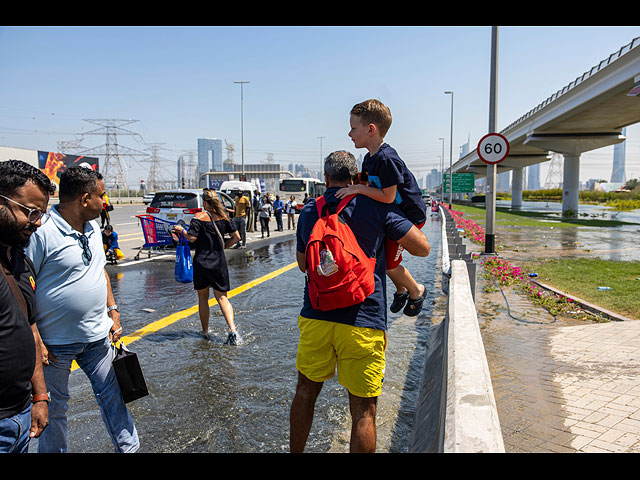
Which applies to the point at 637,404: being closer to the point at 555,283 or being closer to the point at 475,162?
the point at 555,283

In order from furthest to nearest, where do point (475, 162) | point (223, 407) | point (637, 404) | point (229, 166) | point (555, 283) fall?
point (229, 166) → point (475, 162) → point (555, 283) → point (223, 407) → point (637, 404)

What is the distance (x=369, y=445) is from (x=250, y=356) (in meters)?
3.10

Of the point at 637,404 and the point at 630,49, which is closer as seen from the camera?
the point at 637,404

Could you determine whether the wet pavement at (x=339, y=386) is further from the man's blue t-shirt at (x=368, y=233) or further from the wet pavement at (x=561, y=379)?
the man's blue t-shirt at (x=368, y=233)

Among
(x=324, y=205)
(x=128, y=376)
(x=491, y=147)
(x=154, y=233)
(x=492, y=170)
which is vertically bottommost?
(x=128, y=376)

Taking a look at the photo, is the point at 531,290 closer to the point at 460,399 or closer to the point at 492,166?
the point at 492,166

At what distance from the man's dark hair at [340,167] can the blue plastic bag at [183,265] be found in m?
3.77

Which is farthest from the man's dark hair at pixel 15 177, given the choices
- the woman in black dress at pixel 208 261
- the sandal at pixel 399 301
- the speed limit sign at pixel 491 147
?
the speed limit sign at pixel 491 147

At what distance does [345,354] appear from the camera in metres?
2.75

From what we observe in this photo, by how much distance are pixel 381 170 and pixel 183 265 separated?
419 centimetres

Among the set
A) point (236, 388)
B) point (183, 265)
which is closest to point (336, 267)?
point (236, 388)
